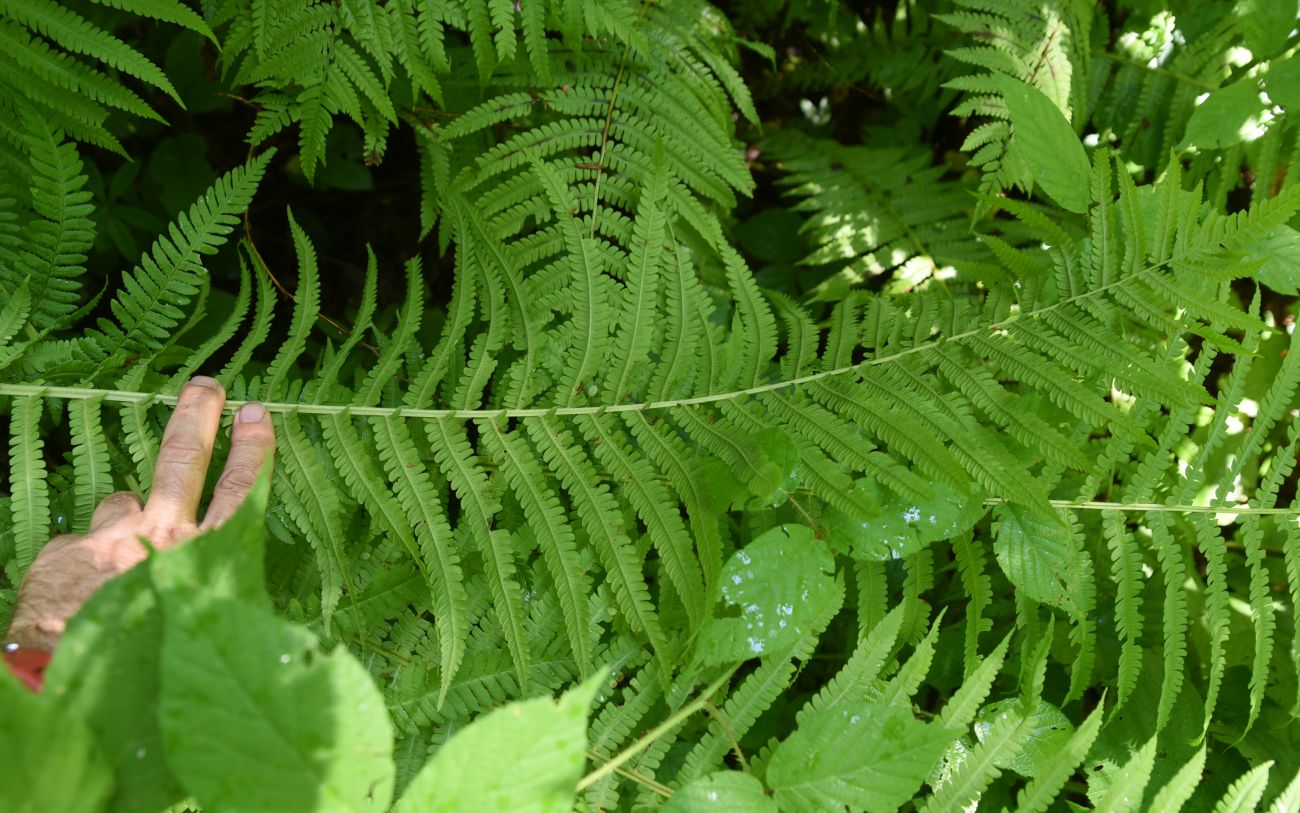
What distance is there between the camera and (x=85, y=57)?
2.10m

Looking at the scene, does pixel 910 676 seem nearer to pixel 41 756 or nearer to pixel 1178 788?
pixel 1178 788

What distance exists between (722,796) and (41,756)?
985mm

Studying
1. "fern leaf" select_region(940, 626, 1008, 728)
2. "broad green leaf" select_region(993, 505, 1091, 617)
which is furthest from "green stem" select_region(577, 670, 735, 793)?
"broad green leaf" select_region(993, 505, 1091, 617)

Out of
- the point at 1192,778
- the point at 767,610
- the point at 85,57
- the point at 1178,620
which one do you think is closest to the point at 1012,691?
the point at 1178,620

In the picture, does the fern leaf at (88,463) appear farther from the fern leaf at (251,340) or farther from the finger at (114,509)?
the fern leaf at (251,340)

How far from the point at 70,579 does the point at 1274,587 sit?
9.51 ft

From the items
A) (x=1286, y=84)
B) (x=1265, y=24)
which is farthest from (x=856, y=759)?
(x=1265, y=24)

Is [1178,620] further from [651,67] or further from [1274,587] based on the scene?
[651,67]

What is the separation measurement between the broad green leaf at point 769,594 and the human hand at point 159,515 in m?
0.83

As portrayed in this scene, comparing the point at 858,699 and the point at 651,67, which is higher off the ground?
the point at 651,67

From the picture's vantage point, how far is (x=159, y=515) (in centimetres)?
138

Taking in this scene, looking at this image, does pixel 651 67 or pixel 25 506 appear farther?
pixel 651 67

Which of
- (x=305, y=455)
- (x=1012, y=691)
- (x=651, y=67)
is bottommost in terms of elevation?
(x=1012, y=691)

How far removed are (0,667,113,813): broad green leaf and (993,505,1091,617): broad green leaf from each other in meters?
1.54
